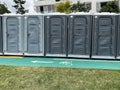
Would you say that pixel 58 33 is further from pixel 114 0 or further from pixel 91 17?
pixel 114 0

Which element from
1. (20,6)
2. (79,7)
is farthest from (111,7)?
(20,6)

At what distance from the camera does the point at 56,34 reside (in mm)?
14008

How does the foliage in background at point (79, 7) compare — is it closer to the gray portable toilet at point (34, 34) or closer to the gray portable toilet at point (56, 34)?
the gray portable toilet at point (34, 34)

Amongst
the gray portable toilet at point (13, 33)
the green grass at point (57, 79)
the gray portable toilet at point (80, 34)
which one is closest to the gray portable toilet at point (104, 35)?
the gray portable toilet at point (80, 34)

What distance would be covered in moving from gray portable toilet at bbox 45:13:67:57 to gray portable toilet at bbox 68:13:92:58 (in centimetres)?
27

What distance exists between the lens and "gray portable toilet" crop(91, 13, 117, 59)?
13430 mm

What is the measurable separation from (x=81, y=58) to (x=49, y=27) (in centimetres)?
201

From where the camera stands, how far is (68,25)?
13.9 m

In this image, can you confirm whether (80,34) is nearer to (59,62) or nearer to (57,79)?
(59,62)

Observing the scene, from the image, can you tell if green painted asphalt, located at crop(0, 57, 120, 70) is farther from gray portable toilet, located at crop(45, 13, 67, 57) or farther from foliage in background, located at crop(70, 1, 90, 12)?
foliage in background, located at crop(70, 1, 90, 12)

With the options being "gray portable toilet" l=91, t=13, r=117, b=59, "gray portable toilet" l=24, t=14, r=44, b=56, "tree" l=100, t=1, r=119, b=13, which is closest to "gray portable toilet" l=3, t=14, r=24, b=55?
"gray portable toilet" l=24, t=14, r=44, b=56

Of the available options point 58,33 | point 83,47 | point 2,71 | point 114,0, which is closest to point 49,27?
point 58,33

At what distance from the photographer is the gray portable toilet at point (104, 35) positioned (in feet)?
44.1

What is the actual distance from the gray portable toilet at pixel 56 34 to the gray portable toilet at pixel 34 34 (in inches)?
11.2
